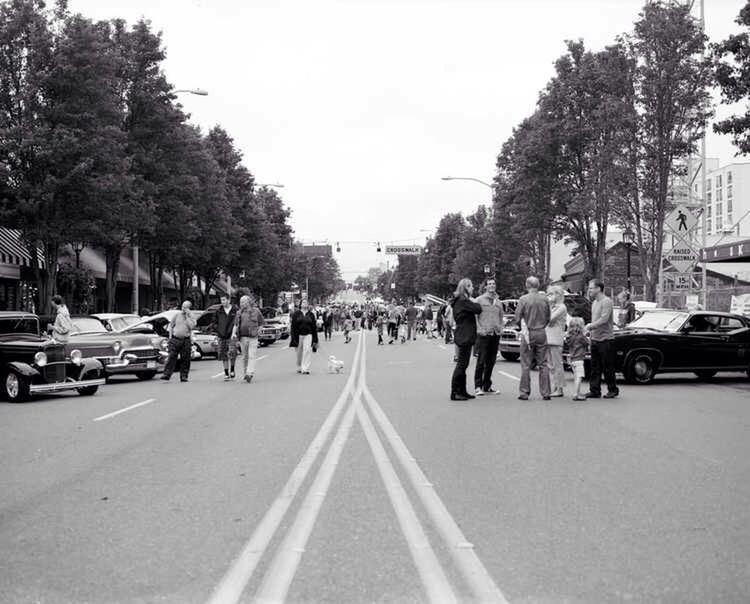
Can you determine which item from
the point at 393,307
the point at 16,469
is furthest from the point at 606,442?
the point at 393,307

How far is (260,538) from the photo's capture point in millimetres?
5172

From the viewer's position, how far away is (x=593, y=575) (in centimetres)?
448

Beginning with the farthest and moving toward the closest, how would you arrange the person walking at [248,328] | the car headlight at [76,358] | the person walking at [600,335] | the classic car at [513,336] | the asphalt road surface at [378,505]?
the classic car at [513,336] < the person walking at [248,328] < the car headlight at [76,358] < the person walking at [600,335] < the asphalt road surface at [378,505]

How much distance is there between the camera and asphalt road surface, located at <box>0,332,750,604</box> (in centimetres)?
Answer: 438

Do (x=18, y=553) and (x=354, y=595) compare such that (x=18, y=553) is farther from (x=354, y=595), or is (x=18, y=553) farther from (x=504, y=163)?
(x=504, y=163)

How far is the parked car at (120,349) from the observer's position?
59.0 feet

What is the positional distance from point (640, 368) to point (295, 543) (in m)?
12.8

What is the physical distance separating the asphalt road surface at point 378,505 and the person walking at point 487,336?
217 cm

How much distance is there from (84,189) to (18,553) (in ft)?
67.3

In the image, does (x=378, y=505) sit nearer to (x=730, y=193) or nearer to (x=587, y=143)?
(x=587, y=143)

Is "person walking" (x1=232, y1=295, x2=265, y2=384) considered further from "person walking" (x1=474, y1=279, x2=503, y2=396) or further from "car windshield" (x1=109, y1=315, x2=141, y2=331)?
"person walking" (x1=474, y1=279, x2=503, y2=396)

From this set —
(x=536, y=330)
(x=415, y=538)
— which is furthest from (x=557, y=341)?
(x=415, y=538)

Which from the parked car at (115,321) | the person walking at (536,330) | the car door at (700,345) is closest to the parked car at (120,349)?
the parked car at (115,321)

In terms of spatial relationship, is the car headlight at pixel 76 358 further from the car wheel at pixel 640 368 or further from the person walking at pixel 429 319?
the person walking at pixel 429 319
